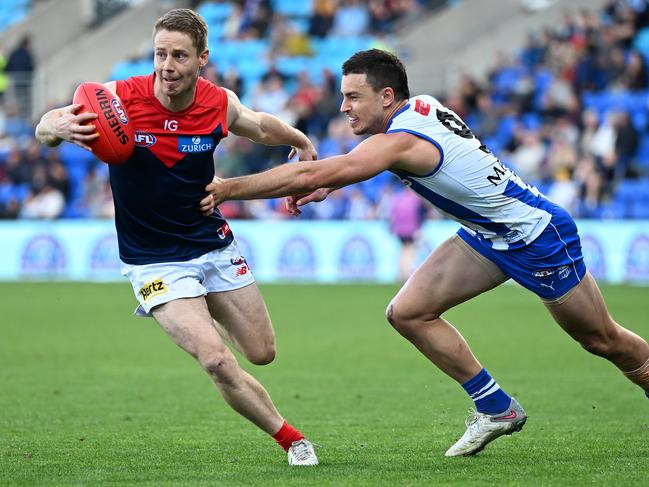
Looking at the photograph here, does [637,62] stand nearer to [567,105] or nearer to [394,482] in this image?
[567,105]

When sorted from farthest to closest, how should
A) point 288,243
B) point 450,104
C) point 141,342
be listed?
point 450,104
point 288,243
point 141,342

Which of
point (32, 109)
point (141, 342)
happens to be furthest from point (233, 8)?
point (141, 342)

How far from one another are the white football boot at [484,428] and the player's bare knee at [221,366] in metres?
1.59

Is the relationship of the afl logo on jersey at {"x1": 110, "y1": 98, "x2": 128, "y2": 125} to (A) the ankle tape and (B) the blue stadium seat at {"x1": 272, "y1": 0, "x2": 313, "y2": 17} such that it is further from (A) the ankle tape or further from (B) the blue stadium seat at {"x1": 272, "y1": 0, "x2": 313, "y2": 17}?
(B) the blue stadium seat at {"x1": 272, "y1": 0, "x2": 313, "y2": 17}

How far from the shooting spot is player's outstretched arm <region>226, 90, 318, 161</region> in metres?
7.32

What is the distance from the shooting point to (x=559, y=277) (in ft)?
23.1

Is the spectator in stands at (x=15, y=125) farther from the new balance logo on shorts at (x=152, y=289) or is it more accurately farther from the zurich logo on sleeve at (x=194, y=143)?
the new balance logo on shorts at (x=152, y=289)

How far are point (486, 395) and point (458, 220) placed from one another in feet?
3.84

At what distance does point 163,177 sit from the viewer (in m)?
6.88

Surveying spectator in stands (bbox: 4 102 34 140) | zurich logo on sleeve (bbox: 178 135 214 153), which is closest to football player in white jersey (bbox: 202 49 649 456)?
zurich logo on sleeve (bbox: 178 135 214 153)

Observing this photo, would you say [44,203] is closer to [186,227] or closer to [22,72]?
[22,72]

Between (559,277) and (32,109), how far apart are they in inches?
994

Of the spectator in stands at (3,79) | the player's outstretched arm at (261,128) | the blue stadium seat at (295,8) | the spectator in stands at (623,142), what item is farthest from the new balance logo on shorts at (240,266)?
the blue stadium seat at (295,8)

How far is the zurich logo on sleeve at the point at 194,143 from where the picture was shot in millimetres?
6914
